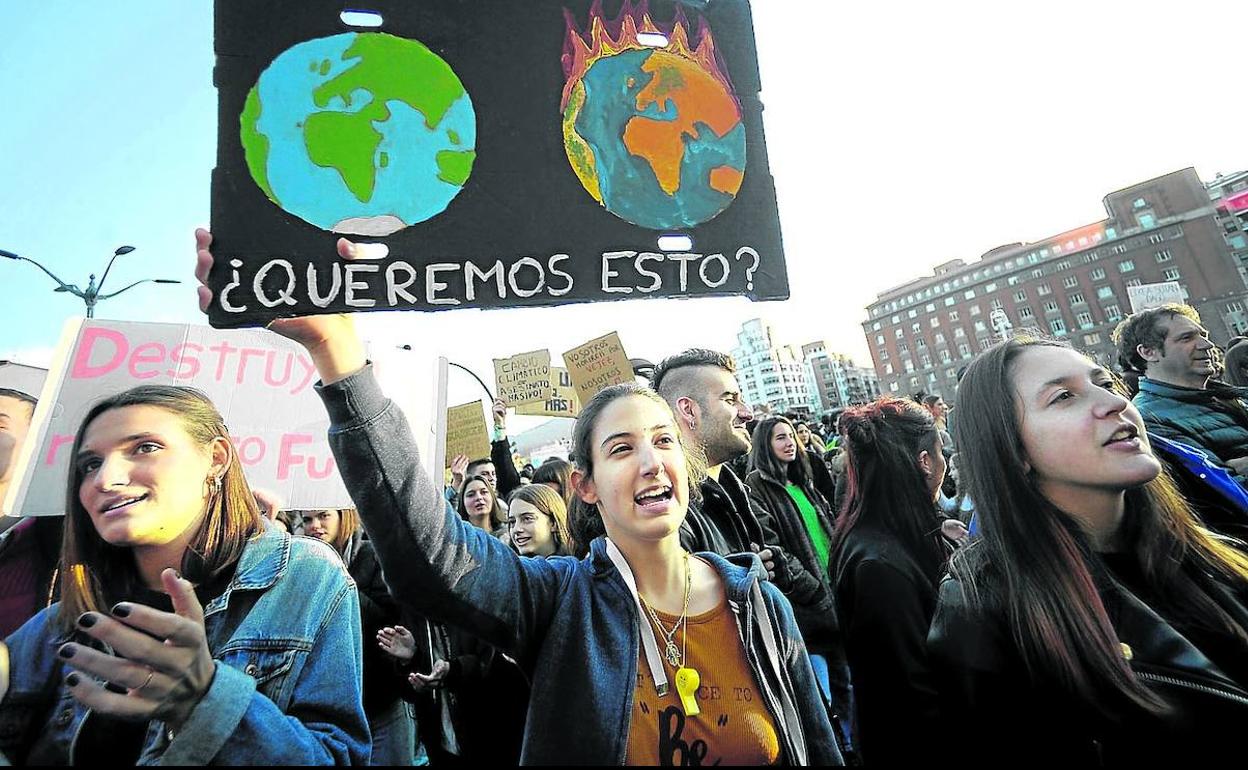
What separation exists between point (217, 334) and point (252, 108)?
2735mm

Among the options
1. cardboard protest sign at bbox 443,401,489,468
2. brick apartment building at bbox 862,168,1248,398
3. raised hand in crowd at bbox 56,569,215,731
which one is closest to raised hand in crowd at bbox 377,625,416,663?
raised hand in crowd at bbox 56,569,215,731

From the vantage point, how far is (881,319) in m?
91.5

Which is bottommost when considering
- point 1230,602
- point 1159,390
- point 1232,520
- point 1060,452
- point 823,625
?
point 823,625

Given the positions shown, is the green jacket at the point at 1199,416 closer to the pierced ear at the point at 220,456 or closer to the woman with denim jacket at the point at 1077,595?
the woman with denim jacket at the point at 1077,595

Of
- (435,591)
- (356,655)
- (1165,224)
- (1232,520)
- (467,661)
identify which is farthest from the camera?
(1165,224)

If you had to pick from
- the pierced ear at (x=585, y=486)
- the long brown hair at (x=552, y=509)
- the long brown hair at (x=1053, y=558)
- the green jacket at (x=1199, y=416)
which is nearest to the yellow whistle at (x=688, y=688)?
the pierced ear at (x=585, y=486)

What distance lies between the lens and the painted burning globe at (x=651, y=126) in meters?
1.87

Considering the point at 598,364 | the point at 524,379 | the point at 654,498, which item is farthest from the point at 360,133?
the point at 524,379

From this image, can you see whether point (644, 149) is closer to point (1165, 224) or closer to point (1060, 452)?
point (1060, 452)

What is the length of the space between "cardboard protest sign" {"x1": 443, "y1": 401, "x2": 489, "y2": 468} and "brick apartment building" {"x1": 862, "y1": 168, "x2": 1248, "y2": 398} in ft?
230

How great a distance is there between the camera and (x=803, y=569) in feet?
10.6

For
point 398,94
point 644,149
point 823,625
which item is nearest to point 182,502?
point 398,94

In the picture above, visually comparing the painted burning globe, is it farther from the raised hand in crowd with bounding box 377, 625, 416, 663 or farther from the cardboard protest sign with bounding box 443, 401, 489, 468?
the cardboard protest sign with bounding box 443, 401, 489, 468

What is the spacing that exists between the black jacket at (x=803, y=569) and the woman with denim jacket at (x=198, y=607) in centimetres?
207
